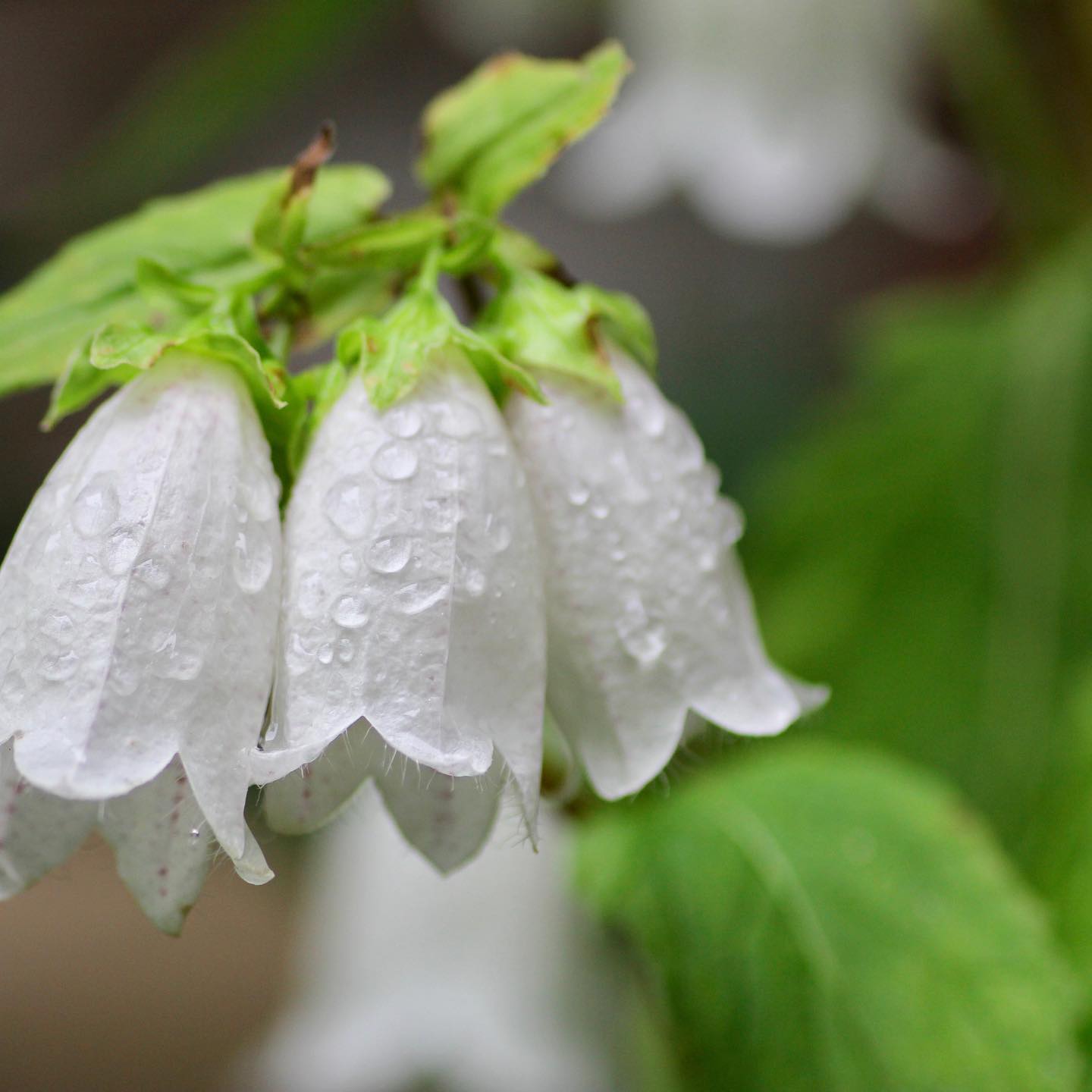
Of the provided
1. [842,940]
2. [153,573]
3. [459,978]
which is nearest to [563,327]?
[153,573]

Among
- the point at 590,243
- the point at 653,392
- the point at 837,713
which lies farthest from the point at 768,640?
the point at 590,243

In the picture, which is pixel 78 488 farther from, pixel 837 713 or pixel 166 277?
pixel 837 713

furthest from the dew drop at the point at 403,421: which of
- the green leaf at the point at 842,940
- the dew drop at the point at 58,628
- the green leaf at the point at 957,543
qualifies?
the green leaf at the point at 957,543

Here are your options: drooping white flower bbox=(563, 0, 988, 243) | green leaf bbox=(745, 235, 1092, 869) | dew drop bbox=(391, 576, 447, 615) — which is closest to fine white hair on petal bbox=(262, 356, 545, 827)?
dew drop bbox=(391, 576, 447, 615)

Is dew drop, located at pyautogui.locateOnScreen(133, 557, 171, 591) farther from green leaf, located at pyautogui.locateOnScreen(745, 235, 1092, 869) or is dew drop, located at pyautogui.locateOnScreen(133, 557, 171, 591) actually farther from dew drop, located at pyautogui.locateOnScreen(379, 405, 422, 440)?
green leaf, located at pyautogui.locateOnScreen(745, 235, 1092, 869)

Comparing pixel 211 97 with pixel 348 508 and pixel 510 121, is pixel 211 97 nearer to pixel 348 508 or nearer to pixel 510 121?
pixel 510 121

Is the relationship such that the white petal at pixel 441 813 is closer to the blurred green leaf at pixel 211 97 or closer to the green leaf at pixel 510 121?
the green leaf at pixel 510 121
